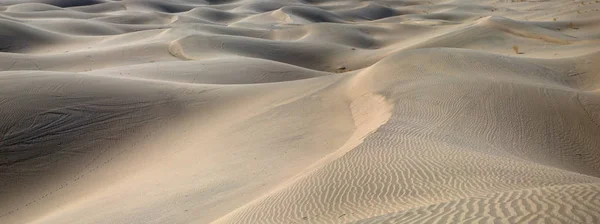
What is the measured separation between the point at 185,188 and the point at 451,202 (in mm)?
3671

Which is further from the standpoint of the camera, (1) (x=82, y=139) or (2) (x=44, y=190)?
(1) (x=82, y=139)

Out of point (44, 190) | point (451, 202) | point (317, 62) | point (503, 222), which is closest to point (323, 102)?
point (44, 190)

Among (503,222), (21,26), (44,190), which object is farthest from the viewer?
(21,26)

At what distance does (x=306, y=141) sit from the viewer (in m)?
7.91

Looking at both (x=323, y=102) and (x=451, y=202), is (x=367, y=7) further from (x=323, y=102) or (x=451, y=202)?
(x=451, y=202)

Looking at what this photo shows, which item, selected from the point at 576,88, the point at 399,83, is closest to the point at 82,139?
the point at 399,83

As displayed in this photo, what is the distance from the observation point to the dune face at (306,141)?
4797mm

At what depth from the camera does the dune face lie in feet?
15.7

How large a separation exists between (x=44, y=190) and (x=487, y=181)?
5.98m

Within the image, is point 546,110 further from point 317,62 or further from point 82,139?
point 317,62

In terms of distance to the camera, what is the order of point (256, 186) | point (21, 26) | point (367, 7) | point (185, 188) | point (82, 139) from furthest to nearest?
point (367, 7) → point (21, 26) → point (82, 139) → point (185, 188) → point (256, 186)

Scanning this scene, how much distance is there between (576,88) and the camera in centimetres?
1111

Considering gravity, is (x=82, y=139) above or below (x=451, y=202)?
below

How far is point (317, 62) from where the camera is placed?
18.2 m
